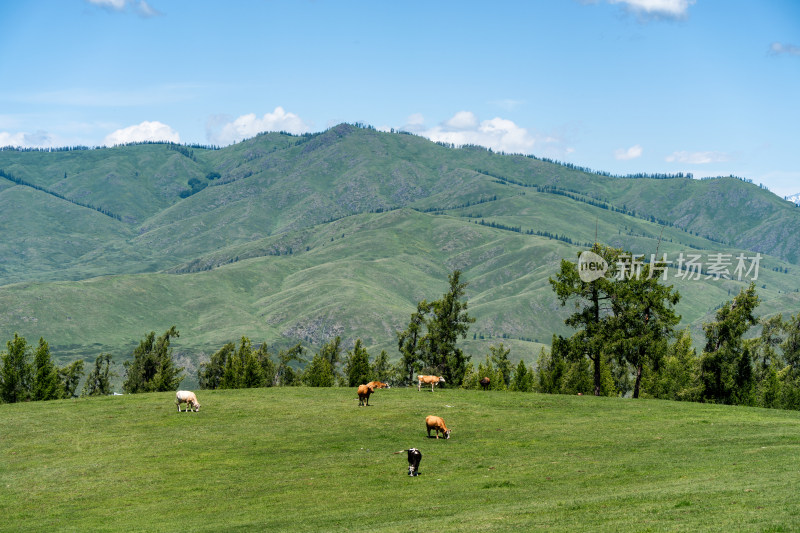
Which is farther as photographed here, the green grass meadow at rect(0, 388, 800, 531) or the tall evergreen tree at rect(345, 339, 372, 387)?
the tall evergreen tree at rect(345, 339, 372, 387)

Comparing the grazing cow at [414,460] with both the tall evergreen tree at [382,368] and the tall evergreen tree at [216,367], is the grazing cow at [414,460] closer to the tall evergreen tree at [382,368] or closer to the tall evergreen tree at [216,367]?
the tall evergreen tree at [382,368]

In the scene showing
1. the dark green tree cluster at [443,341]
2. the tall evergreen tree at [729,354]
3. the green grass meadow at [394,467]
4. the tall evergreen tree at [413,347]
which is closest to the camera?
the green grass meadow at [394,467]

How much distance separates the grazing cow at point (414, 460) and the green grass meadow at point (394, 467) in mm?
733

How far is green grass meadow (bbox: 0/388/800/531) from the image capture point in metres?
25.8

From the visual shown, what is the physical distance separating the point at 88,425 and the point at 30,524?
21143 millimetres

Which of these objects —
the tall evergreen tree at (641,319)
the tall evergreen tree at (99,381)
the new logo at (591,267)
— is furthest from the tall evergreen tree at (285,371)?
the tall evergreen tree at (641,319)

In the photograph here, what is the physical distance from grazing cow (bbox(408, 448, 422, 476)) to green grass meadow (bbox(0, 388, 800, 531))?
0.73 metres

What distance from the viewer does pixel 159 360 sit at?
383ft

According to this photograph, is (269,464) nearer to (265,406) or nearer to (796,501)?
(265,406)

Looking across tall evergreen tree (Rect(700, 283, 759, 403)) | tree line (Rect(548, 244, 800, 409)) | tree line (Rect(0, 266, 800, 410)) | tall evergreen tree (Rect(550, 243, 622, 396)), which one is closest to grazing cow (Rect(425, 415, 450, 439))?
tree line (Rect(0, 266, 800, 410))

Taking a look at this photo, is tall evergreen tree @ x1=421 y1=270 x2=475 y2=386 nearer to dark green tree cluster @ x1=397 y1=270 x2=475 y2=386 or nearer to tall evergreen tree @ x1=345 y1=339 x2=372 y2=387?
dark green tree cluster @ x1=397 y1=270 x2=475 y2=386

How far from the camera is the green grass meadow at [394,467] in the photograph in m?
25.8

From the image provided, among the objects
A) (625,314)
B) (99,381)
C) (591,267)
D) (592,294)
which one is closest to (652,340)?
(625,314)

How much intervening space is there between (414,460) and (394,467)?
259cm
